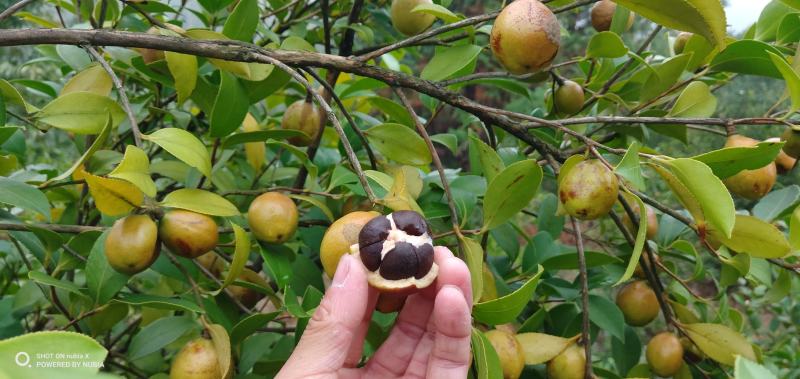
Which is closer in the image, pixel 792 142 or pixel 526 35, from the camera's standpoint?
pixel 526 35

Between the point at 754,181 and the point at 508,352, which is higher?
the point at 754,181

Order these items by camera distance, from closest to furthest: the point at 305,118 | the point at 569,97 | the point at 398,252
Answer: the point at 398,252
the point at 569,97
the point at 305,118

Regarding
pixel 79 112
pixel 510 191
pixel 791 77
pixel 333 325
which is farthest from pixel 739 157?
pixel 79 112

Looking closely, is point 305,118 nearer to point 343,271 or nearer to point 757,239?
point 343,271

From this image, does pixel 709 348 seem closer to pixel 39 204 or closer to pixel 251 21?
pixel 251 21

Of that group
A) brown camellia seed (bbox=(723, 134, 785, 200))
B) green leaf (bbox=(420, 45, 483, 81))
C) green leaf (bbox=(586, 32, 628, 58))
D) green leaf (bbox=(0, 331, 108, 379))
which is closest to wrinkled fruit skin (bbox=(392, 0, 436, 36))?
green leaf (bbox=(420, 45, 483, 81))

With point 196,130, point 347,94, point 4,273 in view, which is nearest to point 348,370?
point 347,94
